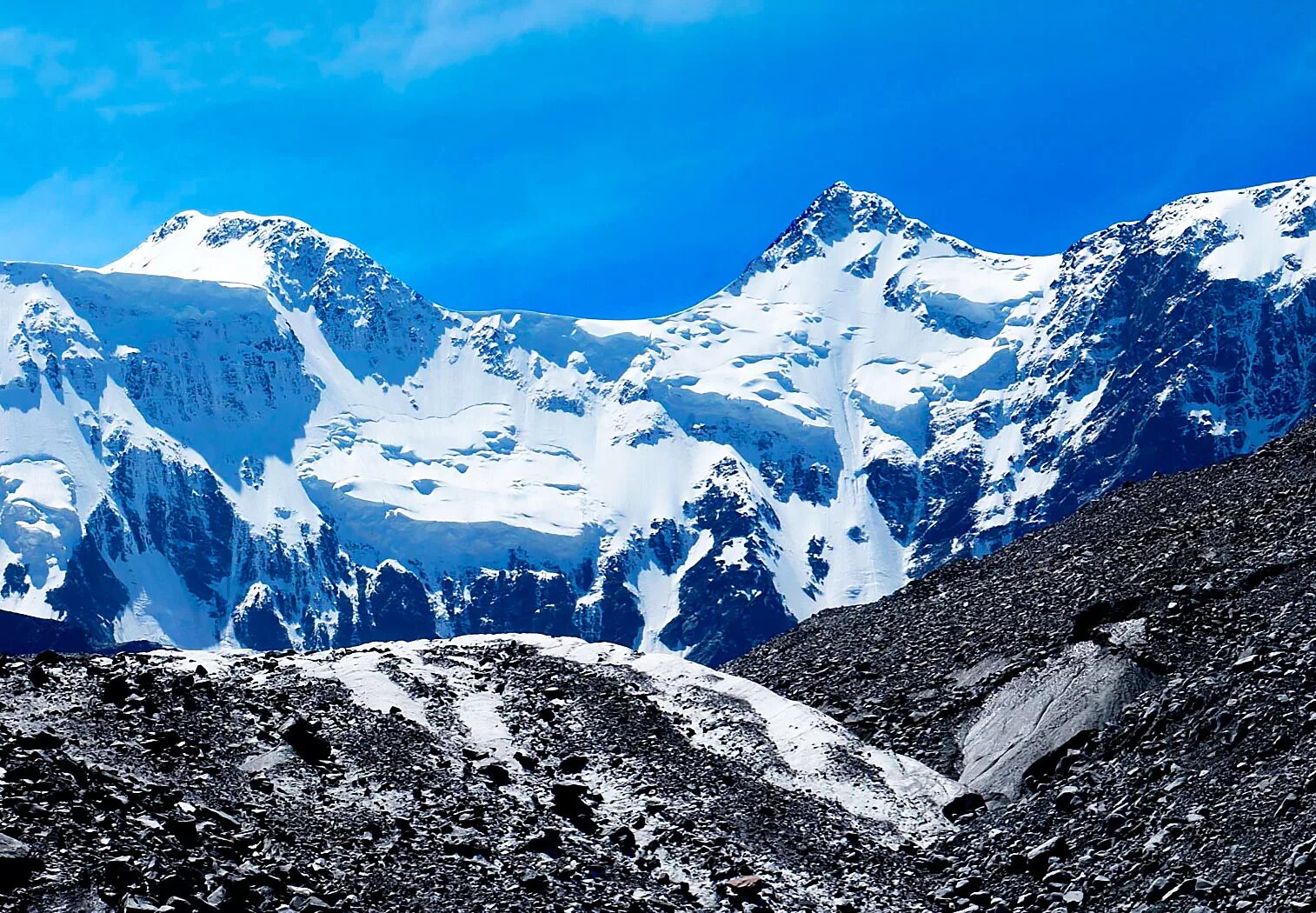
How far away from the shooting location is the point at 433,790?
115 feet

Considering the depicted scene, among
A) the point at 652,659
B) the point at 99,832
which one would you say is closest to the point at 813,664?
the point at 652,659

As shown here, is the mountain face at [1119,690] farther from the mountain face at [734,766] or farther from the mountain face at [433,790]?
the mountain face at [433,790]

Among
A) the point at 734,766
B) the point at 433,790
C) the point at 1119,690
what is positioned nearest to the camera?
the point at 433,790

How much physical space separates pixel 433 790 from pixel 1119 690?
17013 millimetres

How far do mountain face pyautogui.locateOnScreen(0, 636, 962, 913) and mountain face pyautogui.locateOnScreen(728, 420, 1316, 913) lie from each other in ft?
Result: 7.15

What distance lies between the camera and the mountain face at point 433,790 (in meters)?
27.4

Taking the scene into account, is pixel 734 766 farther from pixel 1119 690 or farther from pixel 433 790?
pixel 1119 690

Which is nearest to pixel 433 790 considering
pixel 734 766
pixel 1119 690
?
pixel 734 766

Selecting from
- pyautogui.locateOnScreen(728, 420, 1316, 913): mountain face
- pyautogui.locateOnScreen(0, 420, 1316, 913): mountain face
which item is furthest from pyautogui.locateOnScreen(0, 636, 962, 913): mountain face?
pyautogui.locateOnScreen(728, 420, 1316, 913): mountain face

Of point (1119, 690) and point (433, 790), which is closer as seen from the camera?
point (433, 790)

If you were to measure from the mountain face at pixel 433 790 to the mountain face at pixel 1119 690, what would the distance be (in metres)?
2.18

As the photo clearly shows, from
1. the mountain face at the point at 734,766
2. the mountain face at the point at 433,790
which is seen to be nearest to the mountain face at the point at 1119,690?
the mountain face at the point at 734,766

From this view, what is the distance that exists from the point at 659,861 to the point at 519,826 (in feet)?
10.2

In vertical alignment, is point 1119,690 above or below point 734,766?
below
